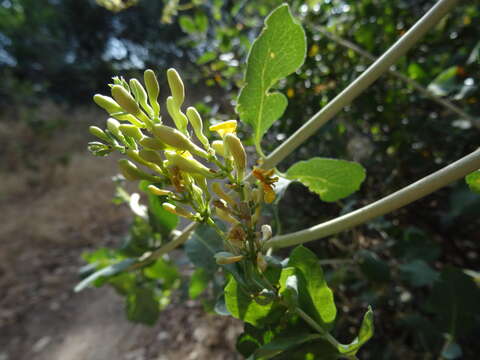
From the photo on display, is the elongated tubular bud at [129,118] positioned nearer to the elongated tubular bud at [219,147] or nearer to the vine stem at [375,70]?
the elongated tubular bud at [219,147]

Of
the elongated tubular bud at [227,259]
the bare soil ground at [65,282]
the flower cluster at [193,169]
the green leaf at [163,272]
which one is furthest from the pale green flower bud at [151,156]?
the bare soil ground at [65,282]

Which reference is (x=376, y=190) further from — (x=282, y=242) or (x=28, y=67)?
(x=28, y=67)

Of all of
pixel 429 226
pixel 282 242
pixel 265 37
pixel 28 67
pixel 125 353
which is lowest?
pixel 429 226

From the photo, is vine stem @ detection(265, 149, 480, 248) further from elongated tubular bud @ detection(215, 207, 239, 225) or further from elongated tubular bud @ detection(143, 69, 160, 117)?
elongated tubular bud @ detection(143, 69, 160, 117)

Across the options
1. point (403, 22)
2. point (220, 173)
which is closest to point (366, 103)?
point (403, 22)

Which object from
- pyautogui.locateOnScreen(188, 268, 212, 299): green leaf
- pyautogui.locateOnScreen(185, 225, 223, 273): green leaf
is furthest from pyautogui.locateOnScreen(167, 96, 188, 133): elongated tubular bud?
pyautogui.locateOnScreen(188, 268, 212, 299): green leaf

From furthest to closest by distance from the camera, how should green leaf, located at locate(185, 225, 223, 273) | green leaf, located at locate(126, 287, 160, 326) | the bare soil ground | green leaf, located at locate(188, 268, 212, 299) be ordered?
the bare soil ground < green leaf, located at locate(126, 287, 160, 326) < green leaf, located at locate(188, 268, 212, 299) < green leaf, located at locate(185, 225, 223, 273)

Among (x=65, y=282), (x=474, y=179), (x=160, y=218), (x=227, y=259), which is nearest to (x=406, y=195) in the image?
(x=474, y=179)

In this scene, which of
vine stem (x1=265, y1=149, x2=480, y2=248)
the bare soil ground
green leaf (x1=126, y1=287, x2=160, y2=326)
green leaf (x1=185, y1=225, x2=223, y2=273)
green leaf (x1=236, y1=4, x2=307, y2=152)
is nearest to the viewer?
vine stem (x1=265, y1=149, x2=480, y2=248)
